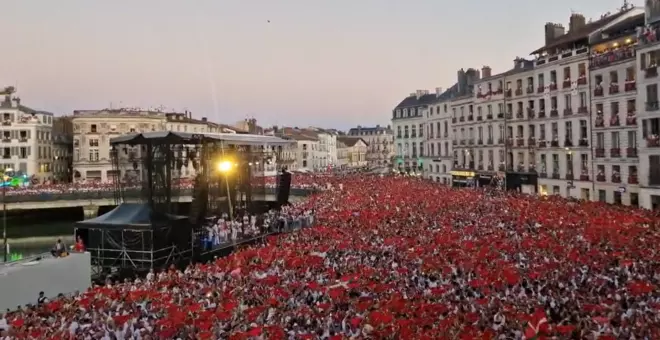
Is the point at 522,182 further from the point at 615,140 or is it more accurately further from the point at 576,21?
the point at 576,21

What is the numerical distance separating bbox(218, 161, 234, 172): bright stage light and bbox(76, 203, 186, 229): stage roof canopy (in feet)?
37.2

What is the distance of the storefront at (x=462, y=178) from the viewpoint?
68.8m

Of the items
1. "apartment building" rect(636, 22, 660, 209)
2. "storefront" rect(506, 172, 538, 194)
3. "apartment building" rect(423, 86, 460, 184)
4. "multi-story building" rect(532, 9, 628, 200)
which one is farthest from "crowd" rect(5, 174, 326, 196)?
"apartment building" rect(636, 22, 660, 209)

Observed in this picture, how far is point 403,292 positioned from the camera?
15.8 metres

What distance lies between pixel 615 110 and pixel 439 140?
38860mm

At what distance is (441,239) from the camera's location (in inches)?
938

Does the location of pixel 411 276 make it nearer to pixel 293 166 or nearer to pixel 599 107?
pixel 599 107

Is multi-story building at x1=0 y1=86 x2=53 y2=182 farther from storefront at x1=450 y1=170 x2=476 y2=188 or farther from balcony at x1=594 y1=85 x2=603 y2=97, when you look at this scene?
balcony at x1=594 y1=85 x2=603 y2=97

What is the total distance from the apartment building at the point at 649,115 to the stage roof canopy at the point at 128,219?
3074 centimetres

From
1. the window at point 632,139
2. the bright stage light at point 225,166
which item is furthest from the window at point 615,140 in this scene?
the bright stage light at point 225,166

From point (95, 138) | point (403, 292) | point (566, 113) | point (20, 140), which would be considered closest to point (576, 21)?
point (566, 113)

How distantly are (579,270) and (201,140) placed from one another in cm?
2198

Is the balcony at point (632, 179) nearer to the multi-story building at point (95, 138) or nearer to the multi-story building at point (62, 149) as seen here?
the multi-story building at point (95, 138)

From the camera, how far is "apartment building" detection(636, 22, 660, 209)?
38.9 meters
